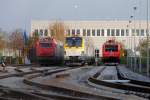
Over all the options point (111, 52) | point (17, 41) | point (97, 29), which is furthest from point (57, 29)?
point (111, 52)

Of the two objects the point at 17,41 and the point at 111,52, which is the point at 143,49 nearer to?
the point at 111,52

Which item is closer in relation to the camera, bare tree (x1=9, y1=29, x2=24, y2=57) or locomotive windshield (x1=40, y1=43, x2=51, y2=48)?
locomotive windshield (x1=40, y1=43, x2=51, y2=48)

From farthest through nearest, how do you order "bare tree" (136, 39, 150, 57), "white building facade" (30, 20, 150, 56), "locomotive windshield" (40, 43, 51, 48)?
"white building facade" (30, 20, 150, 56), "locomotive windshield" (40, 43, 51, 48), "bare tree" (136, 39, 150, 57)

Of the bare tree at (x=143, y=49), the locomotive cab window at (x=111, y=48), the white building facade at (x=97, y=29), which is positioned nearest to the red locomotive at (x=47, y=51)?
the bare tree at (x=143, y=49)

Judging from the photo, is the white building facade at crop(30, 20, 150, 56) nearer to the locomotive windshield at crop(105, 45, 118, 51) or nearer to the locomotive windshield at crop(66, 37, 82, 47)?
the locomotive windshield at crop(105, 45, 118, 51)

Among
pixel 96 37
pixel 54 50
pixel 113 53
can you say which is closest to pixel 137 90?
pixel 54 50

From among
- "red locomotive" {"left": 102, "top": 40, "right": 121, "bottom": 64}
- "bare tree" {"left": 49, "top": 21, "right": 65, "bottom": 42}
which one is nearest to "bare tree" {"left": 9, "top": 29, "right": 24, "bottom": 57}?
"bare tree" {"left": 49, "top": 21, "right": 65, "bottom": 42}

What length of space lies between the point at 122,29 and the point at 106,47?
73615mm

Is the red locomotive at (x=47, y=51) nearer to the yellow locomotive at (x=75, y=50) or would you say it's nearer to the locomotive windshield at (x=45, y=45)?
the locomotive windshield at (x=45, y=45)

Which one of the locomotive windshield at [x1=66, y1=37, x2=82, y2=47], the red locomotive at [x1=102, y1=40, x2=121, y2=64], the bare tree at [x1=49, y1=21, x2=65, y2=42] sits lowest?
the red locomotive at [x1=102, y1=40, x2=121, y2=64]

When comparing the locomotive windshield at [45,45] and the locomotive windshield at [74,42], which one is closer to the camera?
the locomotive windshield at [45,45]

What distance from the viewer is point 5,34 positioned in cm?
13362

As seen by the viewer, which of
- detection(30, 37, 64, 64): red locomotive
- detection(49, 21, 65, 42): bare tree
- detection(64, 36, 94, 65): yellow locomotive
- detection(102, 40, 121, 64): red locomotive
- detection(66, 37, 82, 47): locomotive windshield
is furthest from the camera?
detection(49, 21, 65, 42): bare tree

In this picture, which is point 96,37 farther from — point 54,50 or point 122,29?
point 54,50
